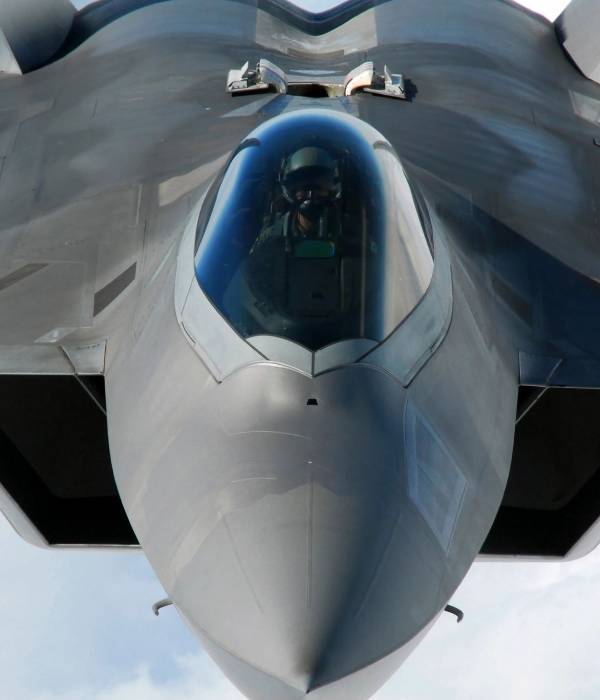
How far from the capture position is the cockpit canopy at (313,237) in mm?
5043

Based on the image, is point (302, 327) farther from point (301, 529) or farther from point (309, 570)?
point (309, 570)

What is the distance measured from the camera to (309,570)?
173 inches

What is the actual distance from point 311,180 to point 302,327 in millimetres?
800

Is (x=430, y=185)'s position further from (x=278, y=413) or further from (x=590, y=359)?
(x=278, y=413)

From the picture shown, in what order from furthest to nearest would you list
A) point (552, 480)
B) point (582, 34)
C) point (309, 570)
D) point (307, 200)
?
point (582, 34)
point (552, 480)
point (307, 200)
point (309, 570)

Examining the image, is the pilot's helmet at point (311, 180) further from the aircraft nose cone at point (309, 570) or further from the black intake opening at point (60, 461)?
the black intake opening at point (60, 461)

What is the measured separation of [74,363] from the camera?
20.2 ft

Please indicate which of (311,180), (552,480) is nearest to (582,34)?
(552,480)

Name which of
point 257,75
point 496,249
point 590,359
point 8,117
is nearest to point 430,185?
point 496,249

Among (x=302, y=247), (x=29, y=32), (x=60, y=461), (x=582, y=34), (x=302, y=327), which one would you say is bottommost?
(x=582, y=34)

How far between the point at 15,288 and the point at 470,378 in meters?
2.77

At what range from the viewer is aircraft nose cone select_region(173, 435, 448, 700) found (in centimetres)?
430

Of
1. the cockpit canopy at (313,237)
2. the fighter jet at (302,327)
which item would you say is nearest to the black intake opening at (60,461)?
the fighter jet at (302,327)

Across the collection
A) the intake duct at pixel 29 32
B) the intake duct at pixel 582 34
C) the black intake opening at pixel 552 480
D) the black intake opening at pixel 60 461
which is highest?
the intake duct at pixel 29 32
